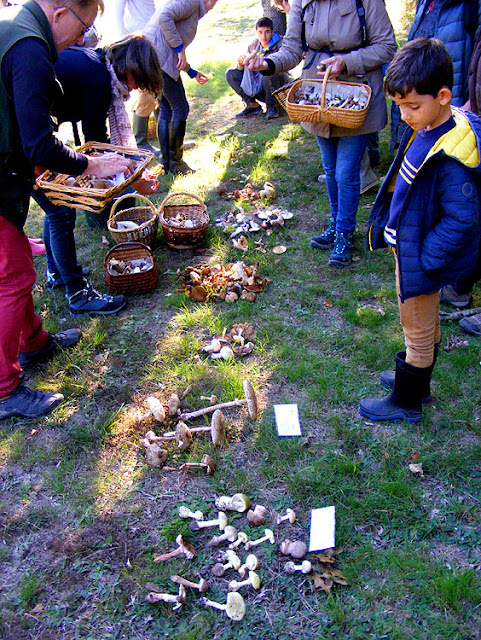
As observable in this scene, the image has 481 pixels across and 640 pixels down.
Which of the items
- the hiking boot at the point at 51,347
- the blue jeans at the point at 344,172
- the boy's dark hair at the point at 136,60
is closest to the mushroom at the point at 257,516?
the hiking boot at the point at 51,347

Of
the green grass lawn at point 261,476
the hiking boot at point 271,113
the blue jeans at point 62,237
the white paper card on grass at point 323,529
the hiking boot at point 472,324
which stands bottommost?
the green grass lawn at point 261,476

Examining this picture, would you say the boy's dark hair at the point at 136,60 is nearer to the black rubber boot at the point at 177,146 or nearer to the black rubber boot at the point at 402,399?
the black rubber boot at the point at 177,146

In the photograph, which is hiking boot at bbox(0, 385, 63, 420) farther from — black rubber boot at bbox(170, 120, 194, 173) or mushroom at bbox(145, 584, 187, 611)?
black rubber boot at bbox(170, 120, 194, 173)

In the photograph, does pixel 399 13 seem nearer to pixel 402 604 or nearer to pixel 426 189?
pixel 426 189

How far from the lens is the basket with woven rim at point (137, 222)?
4.69 metres

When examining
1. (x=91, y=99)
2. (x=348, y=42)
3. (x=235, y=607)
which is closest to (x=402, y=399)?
(x=235, y=607)

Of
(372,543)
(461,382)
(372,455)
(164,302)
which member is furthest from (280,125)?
(372,543)

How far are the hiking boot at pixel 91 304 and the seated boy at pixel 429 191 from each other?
245 cm

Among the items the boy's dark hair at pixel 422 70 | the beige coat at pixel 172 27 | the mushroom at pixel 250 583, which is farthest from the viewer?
the beige coat at pixel 172 27

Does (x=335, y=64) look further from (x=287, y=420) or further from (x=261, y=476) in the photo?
(x=261, y=476)

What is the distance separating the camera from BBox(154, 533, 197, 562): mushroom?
8.11 feet

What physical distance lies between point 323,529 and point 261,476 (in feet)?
1.59

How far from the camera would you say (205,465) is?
289 cm

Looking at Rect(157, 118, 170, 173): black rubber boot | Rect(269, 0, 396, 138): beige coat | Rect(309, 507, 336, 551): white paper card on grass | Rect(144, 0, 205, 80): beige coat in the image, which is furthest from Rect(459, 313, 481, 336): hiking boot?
Rect(144, 0, 205, 80): beige coat
